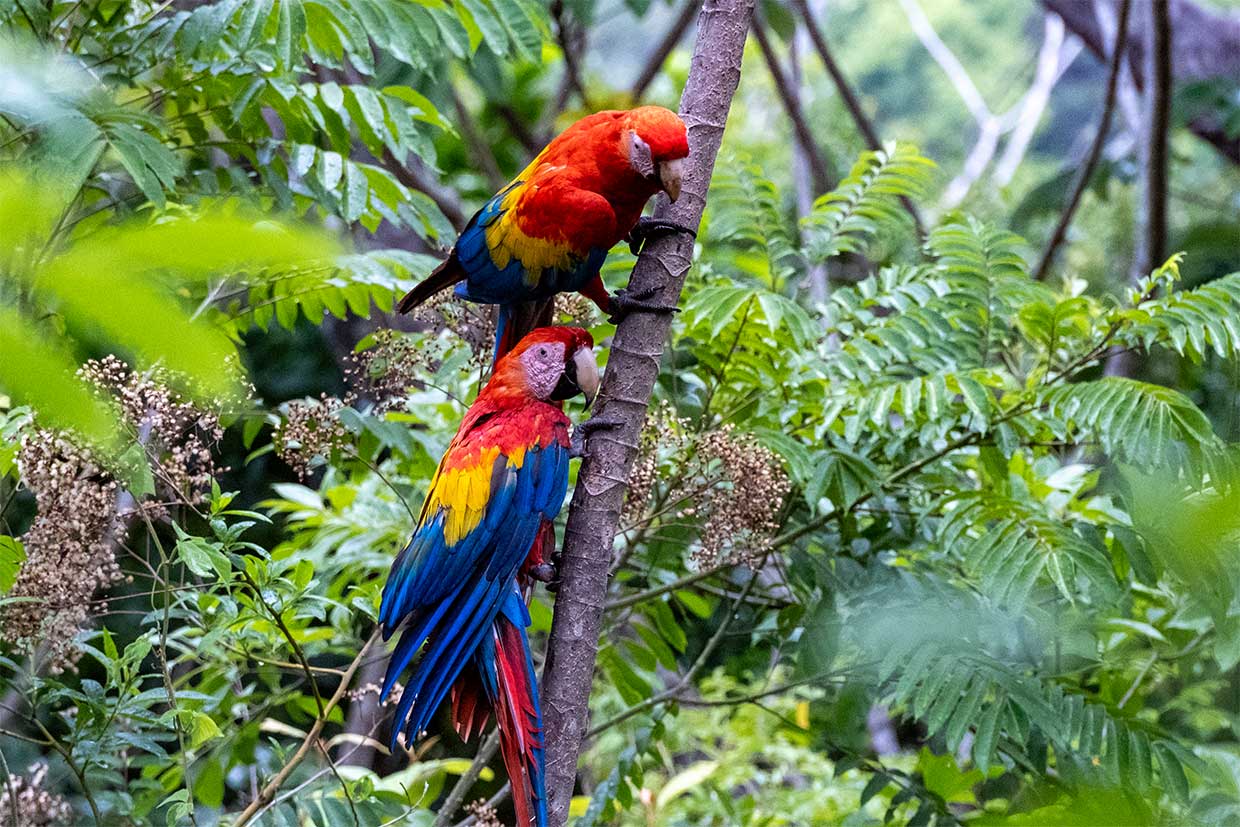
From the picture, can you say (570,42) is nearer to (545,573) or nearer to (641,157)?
(641,157)

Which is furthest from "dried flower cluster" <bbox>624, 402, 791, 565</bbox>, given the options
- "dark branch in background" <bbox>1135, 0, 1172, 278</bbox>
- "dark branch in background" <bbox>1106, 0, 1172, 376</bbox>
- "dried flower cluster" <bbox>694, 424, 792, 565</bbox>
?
"dark branch in background" <bbox>1135, 0, 1172, 278</bbox>

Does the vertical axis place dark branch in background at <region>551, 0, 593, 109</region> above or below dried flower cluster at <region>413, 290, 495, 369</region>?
above

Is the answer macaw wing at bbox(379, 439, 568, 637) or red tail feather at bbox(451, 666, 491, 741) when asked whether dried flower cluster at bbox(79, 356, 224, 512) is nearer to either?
macaw wing at bbox(379, 439, 568, 637)

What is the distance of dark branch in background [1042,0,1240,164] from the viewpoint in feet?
12.8

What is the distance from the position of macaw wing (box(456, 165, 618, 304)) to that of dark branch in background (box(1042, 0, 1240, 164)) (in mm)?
3026

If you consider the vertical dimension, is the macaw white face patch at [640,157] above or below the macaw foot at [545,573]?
above

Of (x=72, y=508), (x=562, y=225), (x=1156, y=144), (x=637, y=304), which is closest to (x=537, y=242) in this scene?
(x=562, y=225)

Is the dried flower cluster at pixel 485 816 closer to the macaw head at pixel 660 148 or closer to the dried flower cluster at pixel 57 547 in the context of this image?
the dried flower cluster at pixel 57 547

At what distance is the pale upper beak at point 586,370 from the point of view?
1539 mm

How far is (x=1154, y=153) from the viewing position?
317cm

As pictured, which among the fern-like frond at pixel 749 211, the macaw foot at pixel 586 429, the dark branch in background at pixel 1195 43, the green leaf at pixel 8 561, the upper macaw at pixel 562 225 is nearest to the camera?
the green leaf at pixel 8 561

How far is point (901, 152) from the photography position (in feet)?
6.59

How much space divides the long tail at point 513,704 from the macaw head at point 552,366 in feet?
0.96

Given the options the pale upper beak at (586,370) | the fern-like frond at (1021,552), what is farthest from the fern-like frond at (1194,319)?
the pale upper beak at (586,370)
